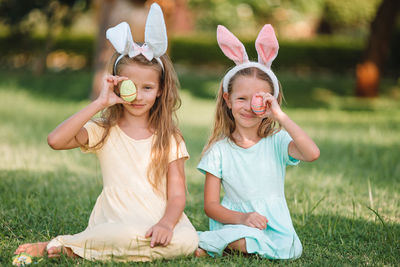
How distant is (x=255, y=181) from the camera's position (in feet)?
9.20

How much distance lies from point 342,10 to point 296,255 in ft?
63.8

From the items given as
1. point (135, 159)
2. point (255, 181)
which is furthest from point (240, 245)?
point (135, 159)

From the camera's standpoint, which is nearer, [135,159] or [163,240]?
[163,240]

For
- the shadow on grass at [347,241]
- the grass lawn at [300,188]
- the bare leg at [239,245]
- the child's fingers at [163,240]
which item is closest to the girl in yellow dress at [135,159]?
the child's fingers at [163,240]

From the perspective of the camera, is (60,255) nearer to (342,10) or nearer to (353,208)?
(353,208)

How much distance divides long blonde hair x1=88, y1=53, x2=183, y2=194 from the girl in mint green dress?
0.27m

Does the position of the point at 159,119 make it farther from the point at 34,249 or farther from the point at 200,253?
the point at 34,249

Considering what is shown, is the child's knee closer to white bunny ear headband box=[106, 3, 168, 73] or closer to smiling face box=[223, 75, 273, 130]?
smiling face box=[223, 75, 273, 130]

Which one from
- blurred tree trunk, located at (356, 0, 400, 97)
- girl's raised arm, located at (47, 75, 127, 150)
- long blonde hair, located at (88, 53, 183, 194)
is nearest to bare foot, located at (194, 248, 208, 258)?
long blonde hair, located at (88, 53, 183, 194)

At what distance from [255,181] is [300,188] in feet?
4.66

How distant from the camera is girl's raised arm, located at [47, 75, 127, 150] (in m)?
2.47

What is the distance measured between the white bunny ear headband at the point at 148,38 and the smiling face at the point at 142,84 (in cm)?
7

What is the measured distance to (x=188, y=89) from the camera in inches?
558

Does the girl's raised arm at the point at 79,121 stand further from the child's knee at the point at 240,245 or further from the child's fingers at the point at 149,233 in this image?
the child's knee at the point at 240,245
